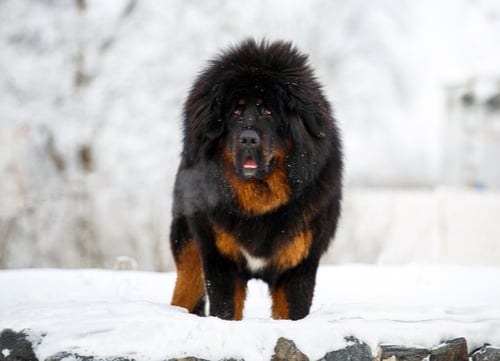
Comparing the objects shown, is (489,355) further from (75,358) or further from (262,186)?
(75,358)

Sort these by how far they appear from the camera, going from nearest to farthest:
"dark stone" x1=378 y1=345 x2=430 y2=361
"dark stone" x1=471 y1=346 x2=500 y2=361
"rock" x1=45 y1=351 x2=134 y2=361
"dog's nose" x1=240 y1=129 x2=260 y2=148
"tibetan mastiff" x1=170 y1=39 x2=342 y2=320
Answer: "rock" x1=45 y1=351 x2=134 y2=361 → "dark stone" x1=378 y1=345 x2=430 y2=361 → "dark stone" x1=471 y1=346 x2=500 y2=361 → "dog's nose" x1=240 y1=129 x2=260 y2=148 → "tibetan mastiff" x1=170 y1=39 x2=342 y2=320

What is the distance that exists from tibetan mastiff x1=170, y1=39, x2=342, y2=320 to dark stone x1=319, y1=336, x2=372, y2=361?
0.71 metres

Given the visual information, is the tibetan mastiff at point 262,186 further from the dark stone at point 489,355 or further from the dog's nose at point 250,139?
the dark stone at point 489,355

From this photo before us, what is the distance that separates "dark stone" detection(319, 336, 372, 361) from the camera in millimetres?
3266

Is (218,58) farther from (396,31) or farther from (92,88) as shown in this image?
(396,31)

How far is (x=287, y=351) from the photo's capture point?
3.22 meters

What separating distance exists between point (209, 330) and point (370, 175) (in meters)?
14.5

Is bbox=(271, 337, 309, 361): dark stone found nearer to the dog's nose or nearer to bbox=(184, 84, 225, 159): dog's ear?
the dog's nose

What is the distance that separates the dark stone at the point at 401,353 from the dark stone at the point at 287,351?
1.39 feet

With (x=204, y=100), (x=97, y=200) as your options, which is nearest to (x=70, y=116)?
(x=97, y=200)

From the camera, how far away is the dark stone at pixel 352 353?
3.27 meters

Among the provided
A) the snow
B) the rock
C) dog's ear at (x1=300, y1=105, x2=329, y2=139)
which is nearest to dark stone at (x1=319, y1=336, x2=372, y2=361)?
the snow

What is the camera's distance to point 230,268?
3984 millimetres

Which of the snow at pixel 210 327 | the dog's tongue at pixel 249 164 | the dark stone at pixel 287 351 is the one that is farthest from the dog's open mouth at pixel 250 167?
the dark stone at pixel 287 351
